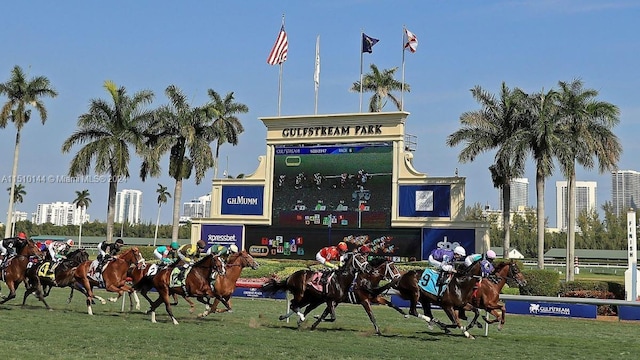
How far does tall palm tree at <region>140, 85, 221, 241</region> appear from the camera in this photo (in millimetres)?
41625

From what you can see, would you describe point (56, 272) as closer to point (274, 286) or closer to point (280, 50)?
point (274, 286)

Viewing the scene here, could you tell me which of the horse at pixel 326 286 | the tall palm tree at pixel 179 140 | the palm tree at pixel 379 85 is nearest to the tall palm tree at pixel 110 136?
the tall palm tree at pixel 179 140

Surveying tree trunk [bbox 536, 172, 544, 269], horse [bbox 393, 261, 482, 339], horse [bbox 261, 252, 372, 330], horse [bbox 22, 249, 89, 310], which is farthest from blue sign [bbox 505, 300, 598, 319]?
horse [bbox 22, 249, 89, 310]

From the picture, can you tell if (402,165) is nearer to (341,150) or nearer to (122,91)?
(341,150)

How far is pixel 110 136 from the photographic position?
41.0 meters

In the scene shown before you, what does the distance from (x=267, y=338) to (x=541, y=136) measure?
76.3 ft

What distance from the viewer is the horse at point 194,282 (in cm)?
1725

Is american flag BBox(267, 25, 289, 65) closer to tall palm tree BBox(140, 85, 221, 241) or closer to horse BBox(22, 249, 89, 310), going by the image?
tall palm tree BBox(140, 85, 221, 241)

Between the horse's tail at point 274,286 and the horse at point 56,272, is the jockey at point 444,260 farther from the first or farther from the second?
the horse at point 56,272

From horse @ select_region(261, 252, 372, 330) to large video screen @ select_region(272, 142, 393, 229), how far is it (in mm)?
17481

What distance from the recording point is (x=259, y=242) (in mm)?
37625

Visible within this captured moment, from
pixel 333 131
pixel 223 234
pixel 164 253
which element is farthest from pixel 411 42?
pixel 164 253

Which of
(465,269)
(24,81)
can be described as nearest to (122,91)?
(24,81)

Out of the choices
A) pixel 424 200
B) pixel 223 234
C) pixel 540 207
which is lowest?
pixel 223 234
